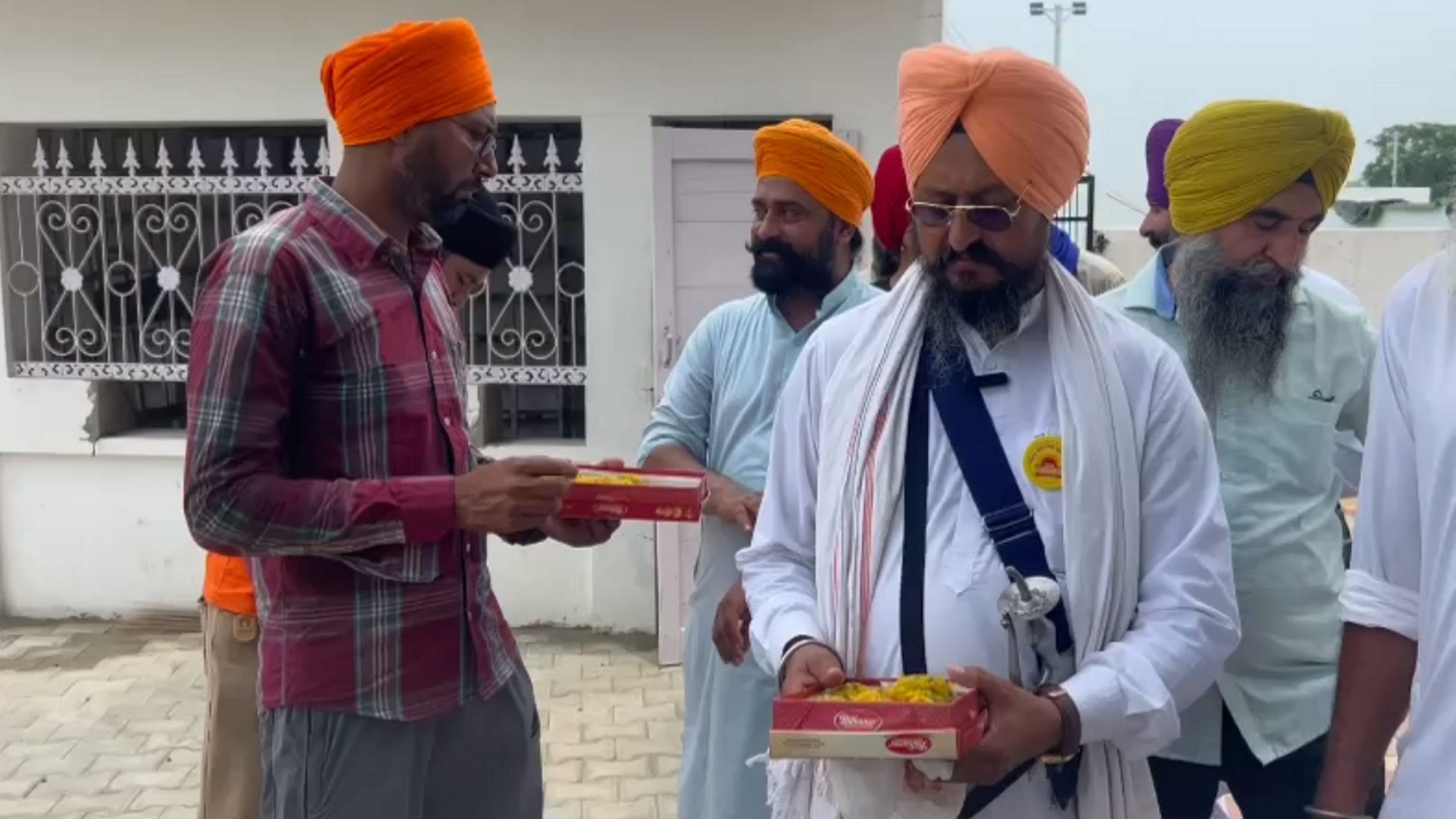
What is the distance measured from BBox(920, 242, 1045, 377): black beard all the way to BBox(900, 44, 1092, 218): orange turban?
100 millimetres

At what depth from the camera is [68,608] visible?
6.73 m

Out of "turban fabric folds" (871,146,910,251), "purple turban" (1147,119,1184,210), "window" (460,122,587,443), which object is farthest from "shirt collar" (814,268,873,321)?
"window" (460,122,587,443)

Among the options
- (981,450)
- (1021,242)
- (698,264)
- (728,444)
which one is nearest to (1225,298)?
(1021,242)

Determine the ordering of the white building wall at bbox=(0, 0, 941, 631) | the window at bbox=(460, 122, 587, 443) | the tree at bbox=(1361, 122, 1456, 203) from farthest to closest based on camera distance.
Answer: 1. the tree at bbox=(1361, 122, 1456, 203)
2. the window at bbox=(460, 122, 587, 443)
3. the white building wall at bbox=(0, 0, 941, 631)

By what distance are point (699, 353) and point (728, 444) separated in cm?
27

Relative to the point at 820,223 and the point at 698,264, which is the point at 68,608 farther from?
the point at 820,223

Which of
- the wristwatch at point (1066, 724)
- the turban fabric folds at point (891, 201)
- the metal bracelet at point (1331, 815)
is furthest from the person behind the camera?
the turban fabric folds at point (891, 201)

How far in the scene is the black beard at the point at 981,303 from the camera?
1.91 m

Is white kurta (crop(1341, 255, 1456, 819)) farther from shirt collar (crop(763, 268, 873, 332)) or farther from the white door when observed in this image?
the white door

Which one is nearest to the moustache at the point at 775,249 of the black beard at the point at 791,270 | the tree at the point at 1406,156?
the black beard at the point at 791,270

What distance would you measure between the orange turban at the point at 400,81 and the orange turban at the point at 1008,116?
868 millimetres

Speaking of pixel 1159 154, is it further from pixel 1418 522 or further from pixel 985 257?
pixel 1418 522

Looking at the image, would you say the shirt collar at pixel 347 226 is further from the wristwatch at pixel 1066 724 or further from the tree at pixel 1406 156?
the tree at pixel 1406 156

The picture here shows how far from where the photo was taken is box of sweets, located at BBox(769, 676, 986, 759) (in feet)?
5.05
